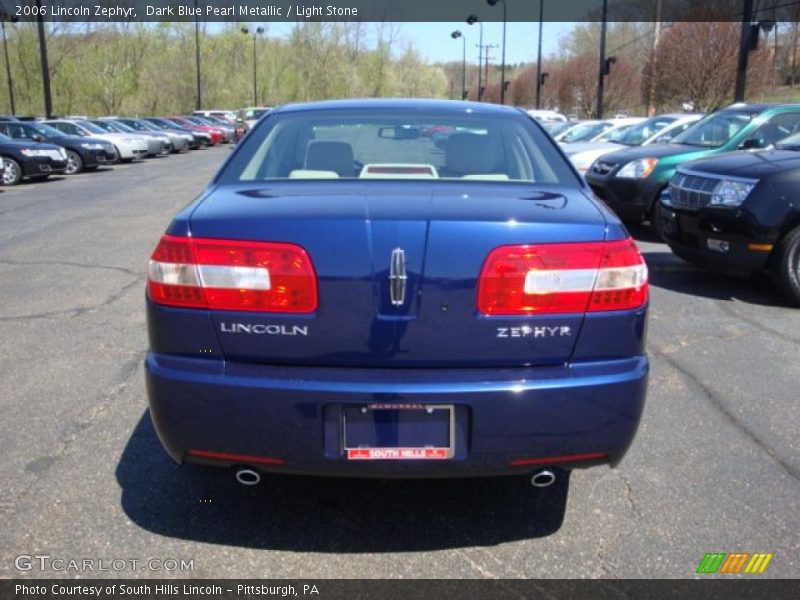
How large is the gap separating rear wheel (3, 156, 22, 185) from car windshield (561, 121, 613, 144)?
41.4 ft

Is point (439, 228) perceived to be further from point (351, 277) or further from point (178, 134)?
point (178, 134)

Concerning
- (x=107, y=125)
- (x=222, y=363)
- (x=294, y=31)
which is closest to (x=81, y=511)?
(x=222, y=363)

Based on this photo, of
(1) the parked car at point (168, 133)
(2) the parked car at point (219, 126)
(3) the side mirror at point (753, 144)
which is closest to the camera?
(3) the side mirror at point (753, 144)

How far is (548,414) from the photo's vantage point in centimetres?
236

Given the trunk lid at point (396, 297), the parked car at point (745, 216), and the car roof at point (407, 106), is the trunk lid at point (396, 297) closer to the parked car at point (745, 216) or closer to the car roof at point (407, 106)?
the car roof at point (407, 106)

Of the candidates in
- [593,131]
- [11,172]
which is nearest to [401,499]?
[593,131]

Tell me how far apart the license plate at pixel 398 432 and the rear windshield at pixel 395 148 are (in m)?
1.23

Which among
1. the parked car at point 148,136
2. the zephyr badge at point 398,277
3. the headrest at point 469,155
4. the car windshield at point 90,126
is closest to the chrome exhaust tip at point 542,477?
the zephyr badge at point 398,277

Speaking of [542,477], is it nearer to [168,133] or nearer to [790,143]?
[790,143]

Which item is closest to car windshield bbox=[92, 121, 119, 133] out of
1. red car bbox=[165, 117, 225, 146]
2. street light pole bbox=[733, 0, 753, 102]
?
red car bbox=[165, 117, 225, 146]

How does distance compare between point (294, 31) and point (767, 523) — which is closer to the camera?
point (767, 523)

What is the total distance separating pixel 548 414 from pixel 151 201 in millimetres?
12504

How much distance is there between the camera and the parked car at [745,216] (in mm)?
5926

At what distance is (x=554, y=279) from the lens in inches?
93.8
